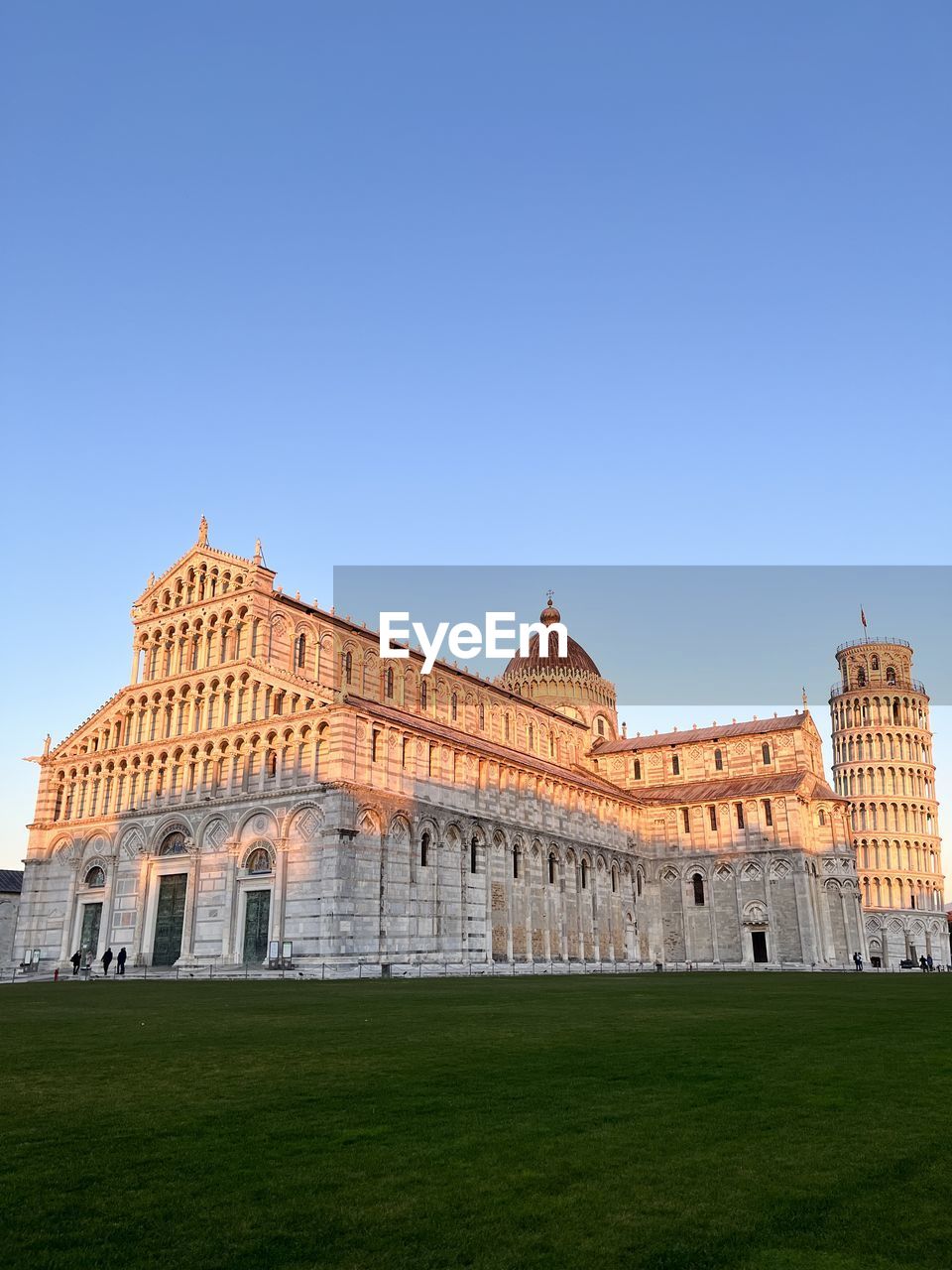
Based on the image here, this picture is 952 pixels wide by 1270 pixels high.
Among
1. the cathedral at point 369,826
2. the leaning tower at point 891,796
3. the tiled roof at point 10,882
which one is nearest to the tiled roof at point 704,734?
the cathedral at point 369,826

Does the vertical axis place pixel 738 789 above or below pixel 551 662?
below

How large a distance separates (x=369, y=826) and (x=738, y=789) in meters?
36.9

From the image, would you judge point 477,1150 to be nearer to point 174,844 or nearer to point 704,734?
point 174,844

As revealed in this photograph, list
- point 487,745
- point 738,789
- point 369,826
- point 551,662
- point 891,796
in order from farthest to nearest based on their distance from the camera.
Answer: point 891,796, point 551,662, point 738,789, point 487,745, point 369,826

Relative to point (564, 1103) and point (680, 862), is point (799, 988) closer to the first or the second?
point (564, 1103)

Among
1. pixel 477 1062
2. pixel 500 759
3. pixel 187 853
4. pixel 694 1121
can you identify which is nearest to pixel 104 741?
pixel 187 853

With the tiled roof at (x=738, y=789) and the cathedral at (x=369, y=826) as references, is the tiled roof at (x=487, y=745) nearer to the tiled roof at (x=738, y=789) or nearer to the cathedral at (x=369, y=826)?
the cathedral at (x=369, y=826)

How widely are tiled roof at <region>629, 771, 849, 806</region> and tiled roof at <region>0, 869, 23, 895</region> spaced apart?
46277mm

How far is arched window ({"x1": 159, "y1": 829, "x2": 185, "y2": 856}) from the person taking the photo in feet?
178

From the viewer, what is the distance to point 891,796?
99438mm

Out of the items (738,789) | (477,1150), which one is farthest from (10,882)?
(477,1150)

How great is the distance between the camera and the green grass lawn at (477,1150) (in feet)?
20.7

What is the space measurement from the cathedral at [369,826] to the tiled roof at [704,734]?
1.20 feet

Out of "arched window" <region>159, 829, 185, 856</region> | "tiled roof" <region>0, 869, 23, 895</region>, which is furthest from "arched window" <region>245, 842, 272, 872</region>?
"tiled roof" <region>0, 869, 23, 895</region>
